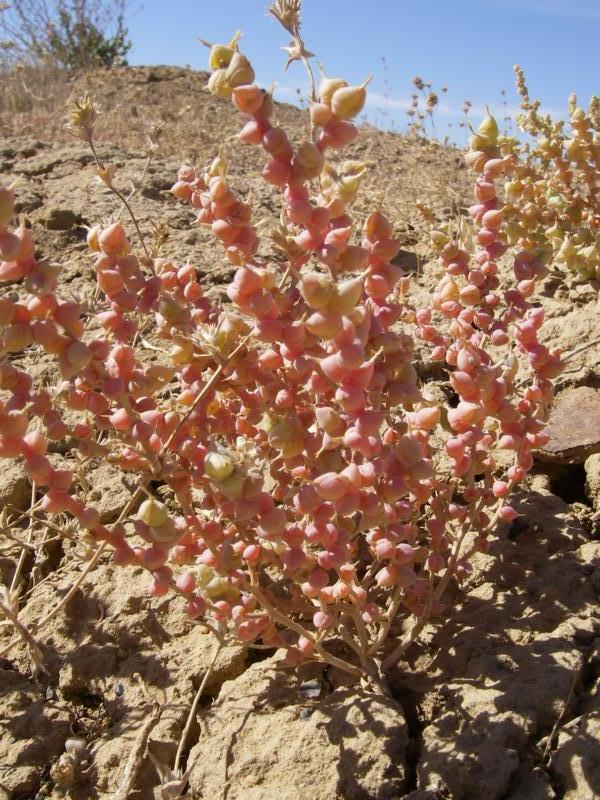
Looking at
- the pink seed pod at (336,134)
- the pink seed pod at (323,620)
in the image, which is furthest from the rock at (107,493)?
the pink seed pod at (336,134)

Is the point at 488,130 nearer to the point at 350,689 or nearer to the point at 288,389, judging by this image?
the point at 288,389

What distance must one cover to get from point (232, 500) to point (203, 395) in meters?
0.21

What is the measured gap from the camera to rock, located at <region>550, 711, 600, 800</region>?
1.34 metres

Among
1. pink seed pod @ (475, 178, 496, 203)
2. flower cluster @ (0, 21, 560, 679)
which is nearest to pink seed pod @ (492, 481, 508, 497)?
flower cluster @ (0, 21, 560, 679)

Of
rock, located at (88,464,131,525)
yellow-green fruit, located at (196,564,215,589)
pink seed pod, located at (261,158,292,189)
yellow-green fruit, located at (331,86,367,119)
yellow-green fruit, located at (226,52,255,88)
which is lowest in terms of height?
rock, located at (88,464,131,525)

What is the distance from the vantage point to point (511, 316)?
1.59m

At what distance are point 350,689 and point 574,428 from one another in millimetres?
1091

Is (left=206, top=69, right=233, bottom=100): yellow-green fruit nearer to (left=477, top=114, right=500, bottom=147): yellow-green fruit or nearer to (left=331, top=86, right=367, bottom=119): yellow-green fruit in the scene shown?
(left=331, top=86, right=367, bottom=119): yellow-green fruit

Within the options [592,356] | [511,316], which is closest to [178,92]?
[592,356]

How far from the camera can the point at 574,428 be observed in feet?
7.25

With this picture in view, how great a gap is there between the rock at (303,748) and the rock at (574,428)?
3.26ft

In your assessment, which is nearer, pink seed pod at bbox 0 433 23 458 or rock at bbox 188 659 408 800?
pink seed pod at bbox 0 433 23 458

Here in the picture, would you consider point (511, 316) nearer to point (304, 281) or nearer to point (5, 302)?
point (304, 281)

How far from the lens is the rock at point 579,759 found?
1.34 m
